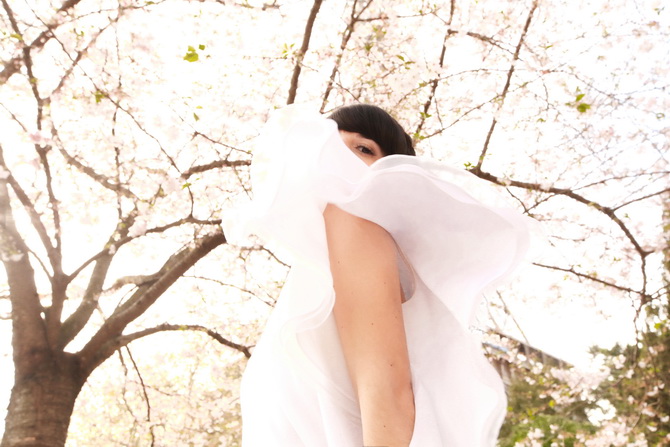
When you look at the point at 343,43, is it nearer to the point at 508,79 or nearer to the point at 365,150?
the point at 508,79

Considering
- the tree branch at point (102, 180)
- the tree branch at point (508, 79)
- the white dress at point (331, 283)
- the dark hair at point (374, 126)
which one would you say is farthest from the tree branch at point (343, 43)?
the white dress at point (331, 283)

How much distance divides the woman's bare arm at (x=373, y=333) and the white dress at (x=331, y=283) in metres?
0.03

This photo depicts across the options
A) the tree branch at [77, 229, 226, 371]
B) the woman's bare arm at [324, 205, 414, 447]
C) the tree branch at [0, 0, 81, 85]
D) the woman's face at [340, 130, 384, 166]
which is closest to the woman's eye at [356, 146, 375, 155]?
the woman's face at [340, 130, 384, 166]

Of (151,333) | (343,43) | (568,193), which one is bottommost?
(151,333)

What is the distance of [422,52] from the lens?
5480mm

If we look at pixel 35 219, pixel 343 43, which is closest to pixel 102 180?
pixel 35 219

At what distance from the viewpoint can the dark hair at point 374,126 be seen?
1521mm

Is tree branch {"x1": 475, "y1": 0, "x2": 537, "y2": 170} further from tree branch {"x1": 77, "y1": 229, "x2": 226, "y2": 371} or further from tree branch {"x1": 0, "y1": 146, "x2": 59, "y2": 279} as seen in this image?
tree branch {"x1": 0, "y1": 146, "x2": 59, "y2": 279}

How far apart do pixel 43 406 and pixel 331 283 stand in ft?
12.3

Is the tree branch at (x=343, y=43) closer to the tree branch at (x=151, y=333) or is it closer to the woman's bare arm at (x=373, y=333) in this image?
the tree branch at (x=151, y=333)

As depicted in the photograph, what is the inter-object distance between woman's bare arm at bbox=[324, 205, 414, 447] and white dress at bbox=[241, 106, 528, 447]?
0.10ft

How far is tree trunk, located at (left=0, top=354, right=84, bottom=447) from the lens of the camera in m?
3.88

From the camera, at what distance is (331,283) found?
1.02m

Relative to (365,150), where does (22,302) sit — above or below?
above
